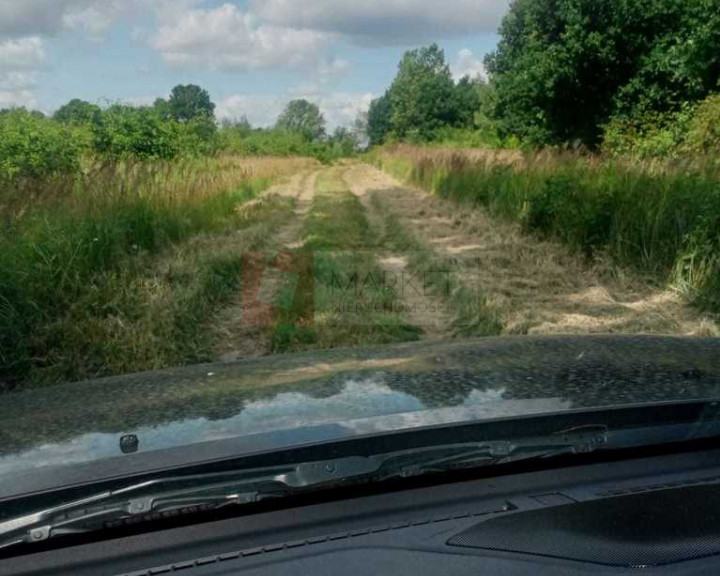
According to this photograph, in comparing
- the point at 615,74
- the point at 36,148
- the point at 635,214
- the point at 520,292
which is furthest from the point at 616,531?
the point at 615,74

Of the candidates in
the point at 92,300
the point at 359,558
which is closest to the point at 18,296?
the point at 92,300

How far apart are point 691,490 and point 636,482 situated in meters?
0.16

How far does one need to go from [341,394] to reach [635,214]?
7.58m

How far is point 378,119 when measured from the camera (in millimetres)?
92375

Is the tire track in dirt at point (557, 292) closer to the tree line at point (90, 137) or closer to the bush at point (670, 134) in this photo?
→ the bush at point (670, 134)

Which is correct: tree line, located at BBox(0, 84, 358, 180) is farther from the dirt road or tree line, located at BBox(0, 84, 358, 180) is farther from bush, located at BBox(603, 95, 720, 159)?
bush, located at BBox(603, 95, 720, 159)

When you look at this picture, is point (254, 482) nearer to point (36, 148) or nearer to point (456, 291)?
point (456, 291)

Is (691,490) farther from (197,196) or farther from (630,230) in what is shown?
(197,196)

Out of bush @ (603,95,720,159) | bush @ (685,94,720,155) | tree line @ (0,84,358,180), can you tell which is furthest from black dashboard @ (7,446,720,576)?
bush @ (685,94,720,155)

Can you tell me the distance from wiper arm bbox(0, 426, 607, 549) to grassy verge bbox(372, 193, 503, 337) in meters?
4.89

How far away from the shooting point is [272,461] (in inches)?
82.0

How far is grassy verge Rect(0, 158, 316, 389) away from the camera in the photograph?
636cm

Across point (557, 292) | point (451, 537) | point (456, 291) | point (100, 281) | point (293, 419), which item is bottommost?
point (557, 292)

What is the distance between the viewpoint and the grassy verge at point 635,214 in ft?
27.7
